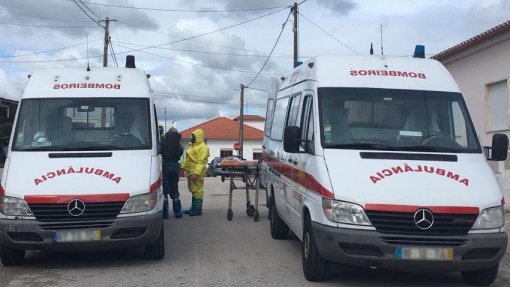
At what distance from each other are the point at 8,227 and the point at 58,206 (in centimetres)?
62

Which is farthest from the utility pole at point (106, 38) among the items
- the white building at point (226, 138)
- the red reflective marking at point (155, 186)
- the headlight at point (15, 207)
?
the white building at point (226, 138)

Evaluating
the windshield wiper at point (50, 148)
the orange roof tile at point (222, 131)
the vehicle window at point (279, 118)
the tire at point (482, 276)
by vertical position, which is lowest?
the tire at point (482, 276)

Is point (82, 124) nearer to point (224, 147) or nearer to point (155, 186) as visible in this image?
point (155, 186)

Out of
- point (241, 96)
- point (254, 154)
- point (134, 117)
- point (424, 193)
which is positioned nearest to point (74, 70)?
point (134, 117)

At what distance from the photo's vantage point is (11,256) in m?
7.54

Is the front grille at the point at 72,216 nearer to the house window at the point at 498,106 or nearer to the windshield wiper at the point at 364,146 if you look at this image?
the windshield wiper at the point at 364,146

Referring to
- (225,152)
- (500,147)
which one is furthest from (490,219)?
(225,152)

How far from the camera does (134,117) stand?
8.45 m

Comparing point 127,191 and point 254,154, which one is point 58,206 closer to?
point 127,191

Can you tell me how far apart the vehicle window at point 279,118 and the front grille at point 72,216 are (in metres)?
3.11

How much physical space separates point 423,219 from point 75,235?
395 cm

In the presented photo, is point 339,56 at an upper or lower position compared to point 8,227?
upper

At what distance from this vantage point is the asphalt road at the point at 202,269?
22.6 feet

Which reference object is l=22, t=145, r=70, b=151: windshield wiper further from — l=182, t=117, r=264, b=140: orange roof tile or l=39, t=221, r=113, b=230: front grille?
l=182, t=117, r=264, b=140: orange roof tile
